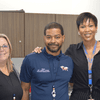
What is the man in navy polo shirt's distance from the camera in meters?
1.23

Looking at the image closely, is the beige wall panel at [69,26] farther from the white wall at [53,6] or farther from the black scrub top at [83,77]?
the black scrub top at [83,77]

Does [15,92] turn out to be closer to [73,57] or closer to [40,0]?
[73,57]

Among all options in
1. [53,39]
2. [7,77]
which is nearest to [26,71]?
[7,77]

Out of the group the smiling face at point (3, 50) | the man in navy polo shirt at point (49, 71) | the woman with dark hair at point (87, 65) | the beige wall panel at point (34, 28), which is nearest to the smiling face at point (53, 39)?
the man in navy polo shirt at point (49, 71)

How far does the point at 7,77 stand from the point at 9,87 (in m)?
0.11

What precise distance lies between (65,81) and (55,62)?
0.23 meters

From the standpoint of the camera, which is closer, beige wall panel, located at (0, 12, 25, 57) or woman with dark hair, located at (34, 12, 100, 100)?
woman with dark hair, located at (34, 12, 100, 100)

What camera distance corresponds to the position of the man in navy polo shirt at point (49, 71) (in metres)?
1.23

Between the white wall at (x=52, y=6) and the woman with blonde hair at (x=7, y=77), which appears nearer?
the woman with blonde hair at (x=7, y=77)

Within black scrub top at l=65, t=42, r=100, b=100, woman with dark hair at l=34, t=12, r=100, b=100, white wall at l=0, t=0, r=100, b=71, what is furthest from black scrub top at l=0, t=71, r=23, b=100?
white wall at l=0, t=0, r=100, b=71

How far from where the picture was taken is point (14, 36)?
2.58m

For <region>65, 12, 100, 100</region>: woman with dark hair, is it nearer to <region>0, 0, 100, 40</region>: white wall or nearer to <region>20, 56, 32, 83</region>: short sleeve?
<region>20, 56, 32, 83</region>: short sleeve

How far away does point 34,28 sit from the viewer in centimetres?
261

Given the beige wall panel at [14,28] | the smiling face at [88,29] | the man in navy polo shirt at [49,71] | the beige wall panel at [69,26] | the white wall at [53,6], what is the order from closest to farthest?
the man in navy polo shirt at [49,71]
the smiling face at [88,29]
the beige wall panel at [14,28]
the beige wall panel at [69,26]
the white wall at [53,6]
